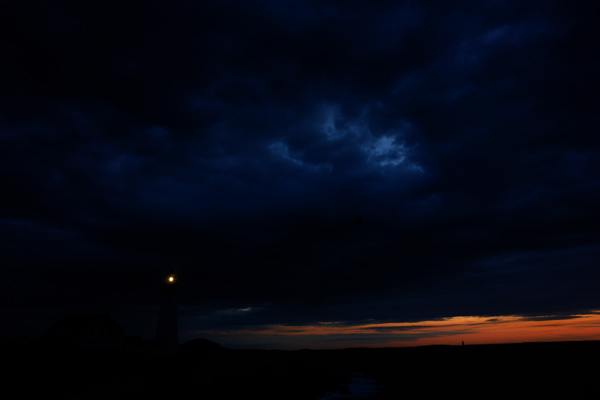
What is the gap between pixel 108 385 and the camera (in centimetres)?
3834

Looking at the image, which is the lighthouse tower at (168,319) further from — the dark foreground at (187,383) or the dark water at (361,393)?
the dark water at (361,393)

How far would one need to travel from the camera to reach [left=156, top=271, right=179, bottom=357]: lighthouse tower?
192 feet

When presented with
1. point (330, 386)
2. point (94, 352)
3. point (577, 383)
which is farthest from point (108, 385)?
point (577, 383)

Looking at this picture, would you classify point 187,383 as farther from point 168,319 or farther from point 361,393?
point 361,393

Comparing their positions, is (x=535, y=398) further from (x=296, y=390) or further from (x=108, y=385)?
(x=108, y=385)

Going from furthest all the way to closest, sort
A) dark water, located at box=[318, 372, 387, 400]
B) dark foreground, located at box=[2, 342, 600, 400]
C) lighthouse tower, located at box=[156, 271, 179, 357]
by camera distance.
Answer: lighthouse tower, located at box=[156, 271, 179, 357] < dark water, located at box=[318, 372, 387, 400] < dark foreground, located at box=[2, 342, 600, 400]

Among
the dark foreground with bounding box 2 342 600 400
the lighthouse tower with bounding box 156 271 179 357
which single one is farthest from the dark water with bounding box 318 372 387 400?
the lighthouse tower with bounding box 156 271 179 357

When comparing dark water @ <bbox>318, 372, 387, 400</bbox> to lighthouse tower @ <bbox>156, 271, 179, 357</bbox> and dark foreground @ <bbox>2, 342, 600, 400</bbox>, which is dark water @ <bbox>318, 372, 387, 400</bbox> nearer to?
dark foreground @ <bbox>2, 342, 600, 400</bbox>

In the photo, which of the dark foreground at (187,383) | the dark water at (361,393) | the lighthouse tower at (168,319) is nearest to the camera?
the dark foreground at (187,383)

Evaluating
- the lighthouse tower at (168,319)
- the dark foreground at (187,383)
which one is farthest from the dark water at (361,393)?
the lighthouse tower at (168,319)

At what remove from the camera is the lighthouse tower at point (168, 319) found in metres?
58.4

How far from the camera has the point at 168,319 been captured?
5900cm

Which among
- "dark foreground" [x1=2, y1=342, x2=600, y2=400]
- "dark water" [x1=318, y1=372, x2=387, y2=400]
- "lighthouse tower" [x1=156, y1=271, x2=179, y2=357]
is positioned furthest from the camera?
"lighthouse tower" [x1=156, y1=271, x2=179, y2=357]

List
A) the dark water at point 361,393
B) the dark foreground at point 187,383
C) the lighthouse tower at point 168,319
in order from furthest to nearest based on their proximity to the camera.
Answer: the lighthouse tower at point 168,319 < the dark water at point 361,393 < the dark foreground at point 187,383
